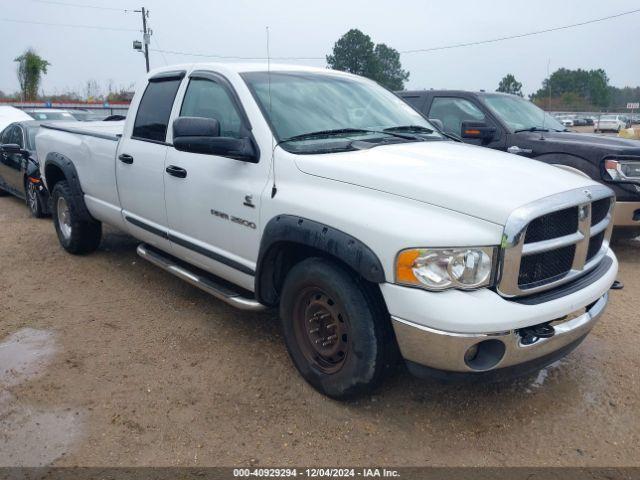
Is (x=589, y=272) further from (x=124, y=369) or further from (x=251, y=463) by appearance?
(x=124, y=369)

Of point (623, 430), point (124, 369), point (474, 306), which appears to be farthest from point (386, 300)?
point (124, 369)

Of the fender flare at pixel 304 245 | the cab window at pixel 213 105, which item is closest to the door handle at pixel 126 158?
the cab window at pixel 213 105

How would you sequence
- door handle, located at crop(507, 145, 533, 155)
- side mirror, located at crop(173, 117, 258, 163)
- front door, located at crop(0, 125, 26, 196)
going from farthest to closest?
front door, located at crop(0, 125, 26, 196) → door handle, located at crop(507, 145, 533, 155) → side mirror, located at crop(173, 117, 258, 163)

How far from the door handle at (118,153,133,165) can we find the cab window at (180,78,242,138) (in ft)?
2.37

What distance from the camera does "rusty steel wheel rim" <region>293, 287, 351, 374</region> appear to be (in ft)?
10.0

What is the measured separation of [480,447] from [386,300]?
0.91m

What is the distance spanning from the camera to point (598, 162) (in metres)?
6.08

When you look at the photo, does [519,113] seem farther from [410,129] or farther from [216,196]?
[216,196]

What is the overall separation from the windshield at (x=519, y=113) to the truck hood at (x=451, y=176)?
377 cm

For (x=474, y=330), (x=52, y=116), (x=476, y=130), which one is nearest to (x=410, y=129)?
(x=474, y=330)

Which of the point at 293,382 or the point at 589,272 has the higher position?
the point at 589,272

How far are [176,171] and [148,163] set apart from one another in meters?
0.49

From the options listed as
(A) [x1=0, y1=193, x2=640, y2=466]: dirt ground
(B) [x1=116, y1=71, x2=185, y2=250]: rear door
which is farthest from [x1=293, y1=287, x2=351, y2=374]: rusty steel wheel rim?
(B) [x1=116, y1=71, x2=185, y2=250]: rear door

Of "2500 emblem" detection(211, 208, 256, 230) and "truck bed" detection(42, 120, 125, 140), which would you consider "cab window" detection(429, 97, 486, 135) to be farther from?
"2500 emblem" detection(211, 208, 256, 230)
